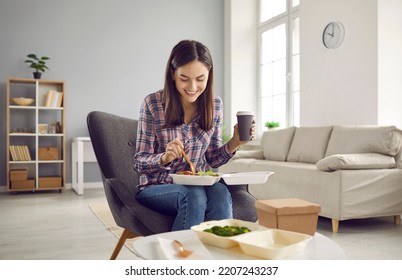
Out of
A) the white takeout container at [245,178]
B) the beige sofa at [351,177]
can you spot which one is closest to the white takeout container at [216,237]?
the white takeout container at [245,178]

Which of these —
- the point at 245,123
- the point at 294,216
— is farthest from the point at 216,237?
the point at 245,123

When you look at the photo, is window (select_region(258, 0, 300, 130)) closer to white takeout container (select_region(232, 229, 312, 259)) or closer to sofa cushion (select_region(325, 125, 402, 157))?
sofa cushion (select_region(325, 125, 402, 157))

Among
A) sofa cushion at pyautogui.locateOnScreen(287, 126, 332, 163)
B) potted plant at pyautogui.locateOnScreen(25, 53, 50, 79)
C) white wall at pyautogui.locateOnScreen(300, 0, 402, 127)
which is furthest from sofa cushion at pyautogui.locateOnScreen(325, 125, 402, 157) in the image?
potted plant at pyautogui.locateOnScreen(25, 53, 50, 79)

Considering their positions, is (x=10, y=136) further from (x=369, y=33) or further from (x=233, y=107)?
(x=369, y=33)

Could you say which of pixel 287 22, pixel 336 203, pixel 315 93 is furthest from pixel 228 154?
pixel 287 22

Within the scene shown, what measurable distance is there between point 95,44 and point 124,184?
4.01m

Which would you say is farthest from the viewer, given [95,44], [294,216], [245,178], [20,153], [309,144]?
[95,44]

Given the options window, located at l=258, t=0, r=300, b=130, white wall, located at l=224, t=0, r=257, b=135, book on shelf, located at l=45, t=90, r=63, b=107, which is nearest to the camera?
book on shelf, located at l=45, t=90, r=63, b=107

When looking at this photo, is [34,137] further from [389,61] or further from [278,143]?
[389,61]

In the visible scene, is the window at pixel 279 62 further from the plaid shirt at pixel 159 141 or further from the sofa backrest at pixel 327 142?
the plaid shirt at pixel 159 141

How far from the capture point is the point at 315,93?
4.39 metres

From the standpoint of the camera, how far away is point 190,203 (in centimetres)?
144

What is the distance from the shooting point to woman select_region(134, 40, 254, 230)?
4.84 ft

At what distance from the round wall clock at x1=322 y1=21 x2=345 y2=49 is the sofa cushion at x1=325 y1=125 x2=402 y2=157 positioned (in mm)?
948
